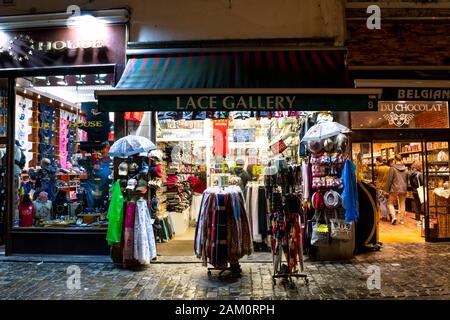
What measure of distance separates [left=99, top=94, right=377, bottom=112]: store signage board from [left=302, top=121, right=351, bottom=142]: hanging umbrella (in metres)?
0.86

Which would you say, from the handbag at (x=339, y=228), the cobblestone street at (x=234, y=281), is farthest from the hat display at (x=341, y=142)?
the cobblestone street at (x=234, y=281)

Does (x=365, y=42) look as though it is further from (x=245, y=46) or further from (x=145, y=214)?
(x=145, y=214)

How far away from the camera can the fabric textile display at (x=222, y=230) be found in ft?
21.1

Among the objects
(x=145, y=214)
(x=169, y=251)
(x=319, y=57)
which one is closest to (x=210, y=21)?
(x=319, y=57)

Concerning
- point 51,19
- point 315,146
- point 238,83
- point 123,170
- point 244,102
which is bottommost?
point 123,170

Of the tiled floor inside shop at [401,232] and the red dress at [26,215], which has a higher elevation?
the red dress at [26,215]

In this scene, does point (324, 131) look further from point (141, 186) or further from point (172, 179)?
point (172, 179)

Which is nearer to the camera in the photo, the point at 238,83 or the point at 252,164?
the point at 238,83

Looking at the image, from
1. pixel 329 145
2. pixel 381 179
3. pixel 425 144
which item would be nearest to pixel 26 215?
pixel 329 145

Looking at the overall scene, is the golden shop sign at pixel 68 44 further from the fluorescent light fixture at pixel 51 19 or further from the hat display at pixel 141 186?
the hat display at pixel 141 186

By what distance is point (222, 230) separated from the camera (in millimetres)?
6422

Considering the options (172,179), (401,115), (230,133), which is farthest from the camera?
(172,179)

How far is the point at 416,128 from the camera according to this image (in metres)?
8.62

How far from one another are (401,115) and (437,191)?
1924 mm
